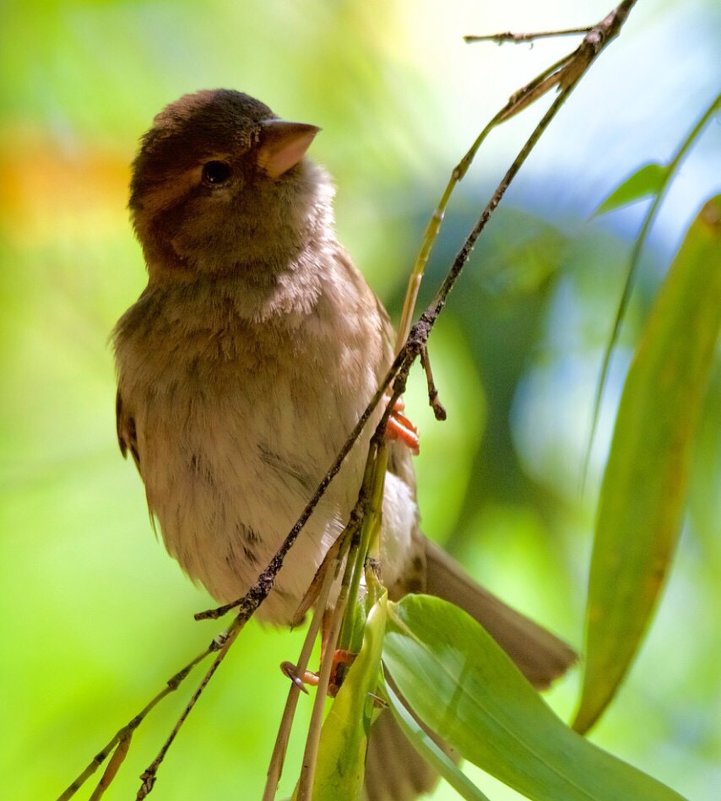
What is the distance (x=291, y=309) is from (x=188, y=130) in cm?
37

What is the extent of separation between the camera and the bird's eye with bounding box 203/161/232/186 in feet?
5.60

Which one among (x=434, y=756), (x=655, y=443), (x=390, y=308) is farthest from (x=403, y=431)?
(x=390, y=308)

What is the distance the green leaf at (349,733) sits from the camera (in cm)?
90

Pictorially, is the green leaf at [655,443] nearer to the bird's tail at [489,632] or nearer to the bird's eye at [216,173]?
the bird's tail at [489,632]

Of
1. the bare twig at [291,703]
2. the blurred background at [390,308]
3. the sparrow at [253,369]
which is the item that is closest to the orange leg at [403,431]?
the sparrow at [253,369]

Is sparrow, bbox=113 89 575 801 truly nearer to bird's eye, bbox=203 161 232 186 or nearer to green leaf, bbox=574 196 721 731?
bird's eye, bbox=203 161 232 186

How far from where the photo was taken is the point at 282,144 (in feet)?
5.42

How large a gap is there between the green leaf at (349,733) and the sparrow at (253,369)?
2.04ft

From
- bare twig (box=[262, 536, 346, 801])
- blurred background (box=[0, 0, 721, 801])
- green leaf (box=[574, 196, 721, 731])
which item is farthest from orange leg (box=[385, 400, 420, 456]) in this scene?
blurred background (box=[0, 0, 721, 801])

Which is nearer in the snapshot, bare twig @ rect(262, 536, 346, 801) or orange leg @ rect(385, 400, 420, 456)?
bare twig @ rect(262, 536, 346, 801)

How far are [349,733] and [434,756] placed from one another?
0.09m

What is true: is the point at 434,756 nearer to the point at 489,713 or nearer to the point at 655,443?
the point at 489,713

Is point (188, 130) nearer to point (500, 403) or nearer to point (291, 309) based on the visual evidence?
point (291, 309)

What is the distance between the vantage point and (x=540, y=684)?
177cm
